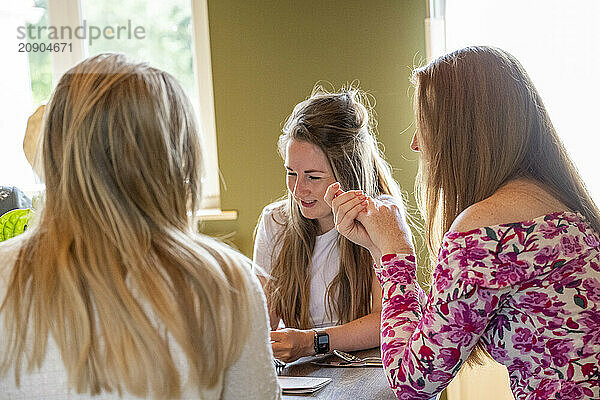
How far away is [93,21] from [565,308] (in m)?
2.11

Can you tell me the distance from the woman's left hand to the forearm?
6 centimetres

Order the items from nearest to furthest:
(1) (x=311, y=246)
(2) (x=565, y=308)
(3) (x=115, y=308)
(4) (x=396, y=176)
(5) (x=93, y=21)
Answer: (3) (x=115, y=308) < (2) (x=565, y=308) < (1) (x=311, y=246) < (5) (x=93, y=21) < (4) (x=396, y=176)

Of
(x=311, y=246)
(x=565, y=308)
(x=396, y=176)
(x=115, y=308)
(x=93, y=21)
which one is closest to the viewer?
(x=115, y=308)

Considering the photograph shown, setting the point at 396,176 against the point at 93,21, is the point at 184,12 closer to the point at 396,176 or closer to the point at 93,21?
the point at 93,21

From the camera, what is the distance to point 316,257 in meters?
2.12

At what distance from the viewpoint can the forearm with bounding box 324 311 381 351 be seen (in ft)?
5.91

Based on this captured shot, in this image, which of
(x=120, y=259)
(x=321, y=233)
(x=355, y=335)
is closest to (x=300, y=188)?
(x=321, y=233)

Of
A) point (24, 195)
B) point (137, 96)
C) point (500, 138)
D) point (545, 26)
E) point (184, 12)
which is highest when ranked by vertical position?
point (184, 12)

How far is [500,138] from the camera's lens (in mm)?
1409

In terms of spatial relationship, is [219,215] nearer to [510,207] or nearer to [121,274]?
[510,207]

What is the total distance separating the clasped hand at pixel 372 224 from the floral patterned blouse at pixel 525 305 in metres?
0.22

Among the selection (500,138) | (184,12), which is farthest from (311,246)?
(184,12)

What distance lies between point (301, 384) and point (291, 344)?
22cm

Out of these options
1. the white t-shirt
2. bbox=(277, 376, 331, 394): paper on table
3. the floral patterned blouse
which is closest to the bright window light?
the floral patterned blouse
